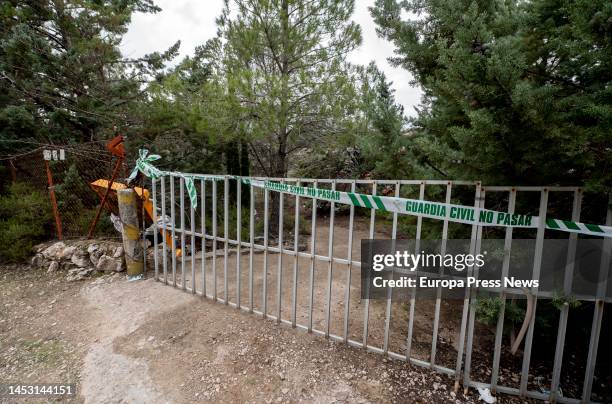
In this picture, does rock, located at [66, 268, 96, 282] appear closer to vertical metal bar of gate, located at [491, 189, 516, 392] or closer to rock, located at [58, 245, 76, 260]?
rock, located at [58, 245, 76, 260]

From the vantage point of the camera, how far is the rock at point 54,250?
4.63 meters

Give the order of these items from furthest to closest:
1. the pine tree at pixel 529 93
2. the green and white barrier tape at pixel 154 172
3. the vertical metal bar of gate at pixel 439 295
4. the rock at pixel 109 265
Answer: the rock at pixel 109 265 < the green and white barrier tape at pixel 154 172 < the vertical metal bar of gate at pixel 439 295 < the pine tree at pixel 529 93

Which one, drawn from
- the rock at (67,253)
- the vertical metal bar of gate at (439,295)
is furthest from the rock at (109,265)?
the vertical metal bar of gate at (439,295)

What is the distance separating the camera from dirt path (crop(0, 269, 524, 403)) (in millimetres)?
2199

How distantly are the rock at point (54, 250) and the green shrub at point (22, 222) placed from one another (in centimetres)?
41

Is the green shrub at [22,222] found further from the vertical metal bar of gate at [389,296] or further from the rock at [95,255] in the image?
the vertical metal bar of gate at [389,296]

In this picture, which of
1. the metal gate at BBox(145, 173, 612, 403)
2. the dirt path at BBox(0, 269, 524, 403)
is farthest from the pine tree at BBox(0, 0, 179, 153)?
the dirt path at BBox(0, 269, 524, 403)

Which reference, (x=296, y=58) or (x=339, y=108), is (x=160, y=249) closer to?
(x=339, y=108)

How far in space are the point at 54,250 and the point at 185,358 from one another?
12.4 feet

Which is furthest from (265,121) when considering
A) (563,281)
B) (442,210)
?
(563,281)

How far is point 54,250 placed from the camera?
15.3 ft

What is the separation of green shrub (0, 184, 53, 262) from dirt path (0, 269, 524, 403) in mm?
1580

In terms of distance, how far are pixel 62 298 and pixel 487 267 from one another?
5108 mm

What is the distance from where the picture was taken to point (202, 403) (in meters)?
2.12
